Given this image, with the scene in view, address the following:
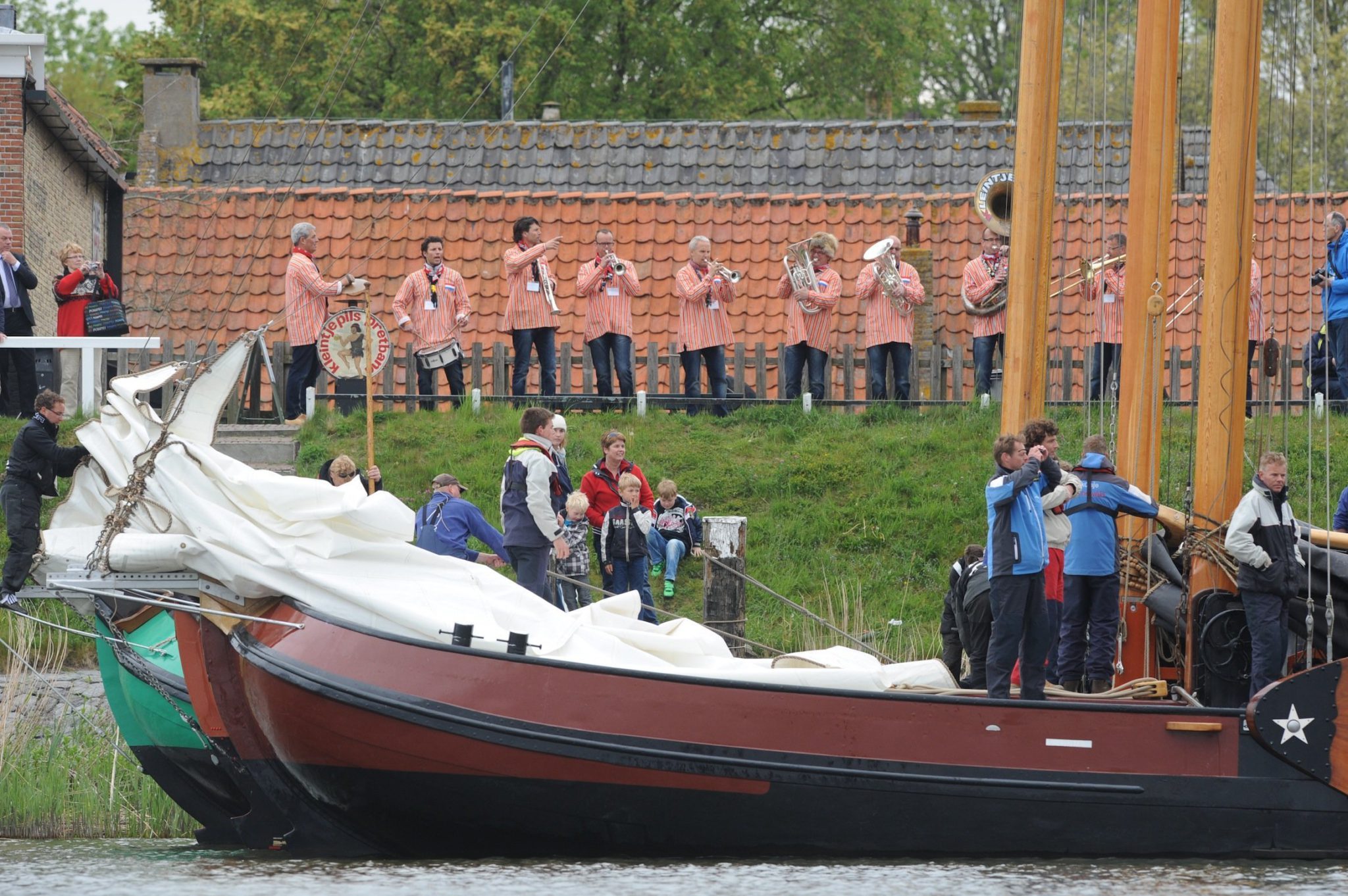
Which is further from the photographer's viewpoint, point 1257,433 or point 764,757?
point 1257,433

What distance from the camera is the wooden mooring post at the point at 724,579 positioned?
43.4ft

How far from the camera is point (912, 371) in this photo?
18.1m

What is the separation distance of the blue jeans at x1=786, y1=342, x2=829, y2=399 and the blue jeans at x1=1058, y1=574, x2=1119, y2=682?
6736mm

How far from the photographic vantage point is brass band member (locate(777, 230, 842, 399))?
691 inches

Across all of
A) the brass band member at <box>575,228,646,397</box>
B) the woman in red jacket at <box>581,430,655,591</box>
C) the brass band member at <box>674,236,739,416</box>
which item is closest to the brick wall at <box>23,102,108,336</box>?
the brass band member at <box>575,228,646,397</box>

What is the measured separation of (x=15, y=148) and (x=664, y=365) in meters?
6.55

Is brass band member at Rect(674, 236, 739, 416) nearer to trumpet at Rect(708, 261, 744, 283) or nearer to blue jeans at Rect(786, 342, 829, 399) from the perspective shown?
trumpet at Rect(708, 261, 744, 283)

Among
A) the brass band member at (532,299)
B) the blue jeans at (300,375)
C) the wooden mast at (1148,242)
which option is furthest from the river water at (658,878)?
the brass band member at (532,299)

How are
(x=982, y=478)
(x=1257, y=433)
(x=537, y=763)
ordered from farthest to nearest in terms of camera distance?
(x=982, y=478) < (x=1257, y=433) < (x=537, y=763)

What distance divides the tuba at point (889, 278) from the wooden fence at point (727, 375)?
2.10 feet

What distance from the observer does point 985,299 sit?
17641 millimetres

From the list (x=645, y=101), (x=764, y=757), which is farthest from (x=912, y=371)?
(x=645, y=101)

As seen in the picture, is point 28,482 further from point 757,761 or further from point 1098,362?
point 1098,362

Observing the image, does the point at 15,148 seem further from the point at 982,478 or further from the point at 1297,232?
the point at 1297,232
